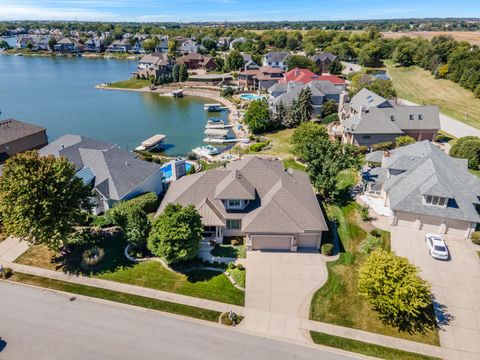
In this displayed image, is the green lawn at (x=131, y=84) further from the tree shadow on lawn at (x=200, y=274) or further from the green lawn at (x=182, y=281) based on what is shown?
the tree shadow on lawn at (x=200, y=274)

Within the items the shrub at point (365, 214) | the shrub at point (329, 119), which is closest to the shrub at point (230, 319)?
the shrub at point (365, 214)

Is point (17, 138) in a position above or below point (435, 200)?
below

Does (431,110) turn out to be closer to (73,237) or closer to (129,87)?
(73,237)

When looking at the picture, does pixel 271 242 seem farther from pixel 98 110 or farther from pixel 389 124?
pixel 98 110

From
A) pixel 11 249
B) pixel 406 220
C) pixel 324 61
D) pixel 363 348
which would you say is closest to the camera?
pixel 363 348

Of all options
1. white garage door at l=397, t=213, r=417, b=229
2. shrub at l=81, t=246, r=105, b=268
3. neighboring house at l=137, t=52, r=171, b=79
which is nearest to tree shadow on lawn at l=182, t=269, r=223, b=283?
shrub at l=81, t=246, r=105, b=268

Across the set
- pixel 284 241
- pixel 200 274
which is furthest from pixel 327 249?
pixel 200 274
